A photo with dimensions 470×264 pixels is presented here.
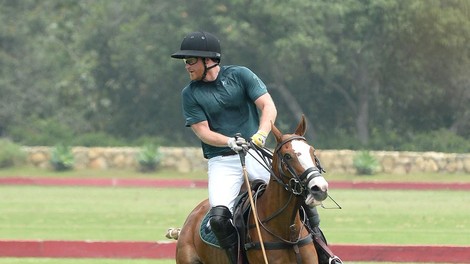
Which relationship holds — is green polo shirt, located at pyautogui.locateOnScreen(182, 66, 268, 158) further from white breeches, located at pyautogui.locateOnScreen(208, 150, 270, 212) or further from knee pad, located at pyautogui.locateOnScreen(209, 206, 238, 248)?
knee pad, located at pyautogui.locateOnScreen(209, 206, 238, 248)

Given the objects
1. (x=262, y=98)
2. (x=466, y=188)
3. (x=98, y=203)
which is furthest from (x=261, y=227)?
(x=466, y=188)

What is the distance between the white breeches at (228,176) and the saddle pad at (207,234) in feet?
0.49

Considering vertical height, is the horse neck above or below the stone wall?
above

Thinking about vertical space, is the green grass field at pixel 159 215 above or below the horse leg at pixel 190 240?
below

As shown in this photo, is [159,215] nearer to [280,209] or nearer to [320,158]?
[280,209]

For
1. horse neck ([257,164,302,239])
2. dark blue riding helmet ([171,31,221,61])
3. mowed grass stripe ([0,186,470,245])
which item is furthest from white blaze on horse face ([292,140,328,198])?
mowed grass stripe ([0,186,470,245])

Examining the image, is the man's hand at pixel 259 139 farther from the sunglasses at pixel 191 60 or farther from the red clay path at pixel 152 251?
the red clay path at pixel 152 251

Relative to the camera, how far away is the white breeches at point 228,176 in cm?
795

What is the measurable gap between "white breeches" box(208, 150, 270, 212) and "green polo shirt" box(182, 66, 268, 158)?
90mm

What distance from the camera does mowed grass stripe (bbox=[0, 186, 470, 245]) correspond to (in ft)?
54.6

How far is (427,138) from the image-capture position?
3616cm

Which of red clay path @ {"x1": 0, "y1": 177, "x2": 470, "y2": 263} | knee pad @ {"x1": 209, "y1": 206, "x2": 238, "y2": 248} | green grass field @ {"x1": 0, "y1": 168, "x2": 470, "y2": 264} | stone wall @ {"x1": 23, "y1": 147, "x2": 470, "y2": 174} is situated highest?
knee pad @ {"x1": 209, "y1": 206, "x2": 238, "y2": 248}

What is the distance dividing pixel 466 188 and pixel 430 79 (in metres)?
8.12

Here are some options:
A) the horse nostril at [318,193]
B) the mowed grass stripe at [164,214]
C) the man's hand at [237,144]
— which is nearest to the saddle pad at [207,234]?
the man's hand at [237,144]
